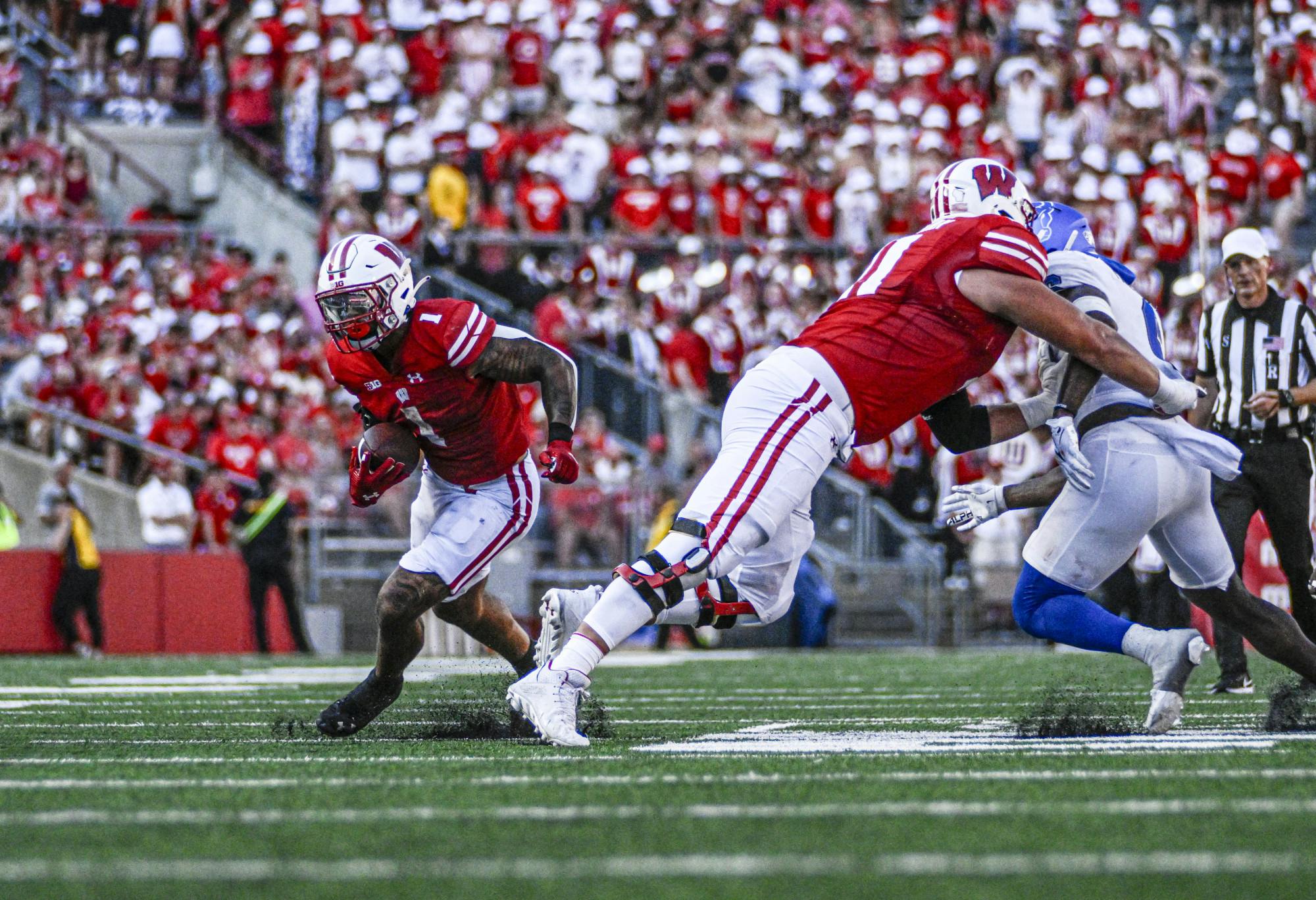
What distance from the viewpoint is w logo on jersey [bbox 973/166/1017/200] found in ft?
19.8

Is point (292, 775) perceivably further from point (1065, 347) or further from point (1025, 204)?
point (1025, 204)

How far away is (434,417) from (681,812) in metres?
2.89

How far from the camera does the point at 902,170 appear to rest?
63.1 ft

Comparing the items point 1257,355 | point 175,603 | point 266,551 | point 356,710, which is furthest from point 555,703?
point 175,603

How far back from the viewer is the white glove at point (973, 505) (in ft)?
19.9

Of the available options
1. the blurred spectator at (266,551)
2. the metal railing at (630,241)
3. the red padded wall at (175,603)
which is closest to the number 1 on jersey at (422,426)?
the blurred spectator at (266,551)

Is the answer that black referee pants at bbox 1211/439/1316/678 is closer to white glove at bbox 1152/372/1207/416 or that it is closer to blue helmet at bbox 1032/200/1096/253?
blue helmet at bbox 1032/200/1096/253

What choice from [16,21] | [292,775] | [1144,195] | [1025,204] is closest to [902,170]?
[1144,195]

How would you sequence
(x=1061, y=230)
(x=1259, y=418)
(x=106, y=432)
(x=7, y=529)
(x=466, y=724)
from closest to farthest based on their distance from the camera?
(x=1061, y=230)
(x=466, y=724)
(x=1259, y=418)
(x=7, y=529)
(x=106, y=432)

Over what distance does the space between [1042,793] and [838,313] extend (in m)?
2.09

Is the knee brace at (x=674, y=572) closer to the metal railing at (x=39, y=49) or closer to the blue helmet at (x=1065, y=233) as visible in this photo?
the blue helmet at (x=1065, y=233)

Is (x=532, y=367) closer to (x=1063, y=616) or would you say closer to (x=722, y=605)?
(x=722, y=605)

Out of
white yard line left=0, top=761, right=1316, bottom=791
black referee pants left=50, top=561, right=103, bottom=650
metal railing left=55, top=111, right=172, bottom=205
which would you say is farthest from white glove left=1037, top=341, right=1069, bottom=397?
metal railing left=55, top=111, right=172, bottom=205

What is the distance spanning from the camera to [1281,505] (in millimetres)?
8242
